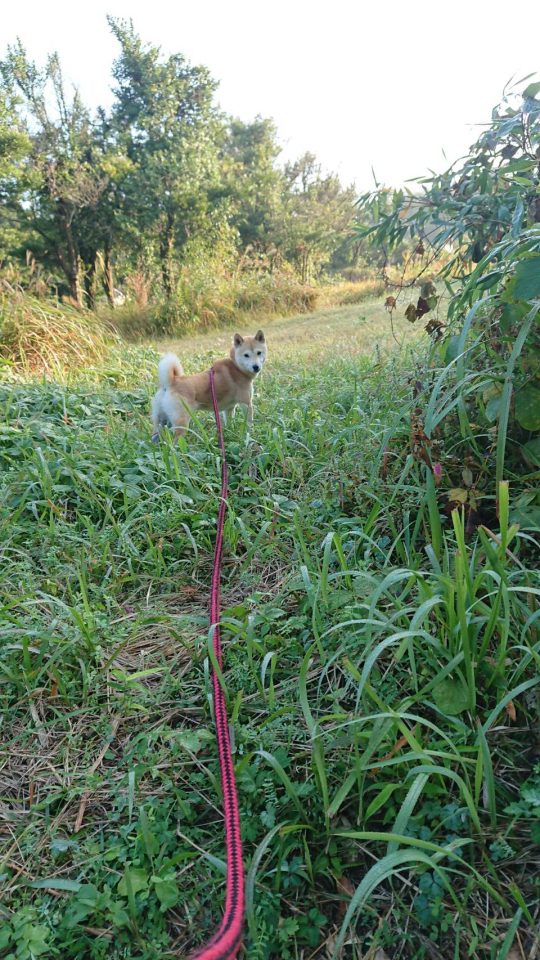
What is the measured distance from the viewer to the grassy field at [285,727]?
3.46 ft

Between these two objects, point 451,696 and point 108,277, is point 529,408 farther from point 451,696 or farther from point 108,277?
point 108,277

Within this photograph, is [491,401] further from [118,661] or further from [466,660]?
[118,661]

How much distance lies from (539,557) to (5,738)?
1540 mm

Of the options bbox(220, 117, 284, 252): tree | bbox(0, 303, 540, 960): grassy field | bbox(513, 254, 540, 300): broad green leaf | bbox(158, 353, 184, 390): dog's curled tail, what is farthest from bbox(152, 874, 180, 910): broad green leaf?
bbox(220, 117, 284, 252): tree

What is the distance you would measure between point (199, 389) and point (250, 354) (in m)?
0.69

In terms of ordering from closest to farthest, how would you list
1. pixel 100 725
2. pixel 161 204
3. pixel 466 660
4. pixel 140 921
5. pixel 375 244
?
pixel 140 921 → pixel 466 660 → pixel 100 725 → pixel 375 244 → pixel 161 204

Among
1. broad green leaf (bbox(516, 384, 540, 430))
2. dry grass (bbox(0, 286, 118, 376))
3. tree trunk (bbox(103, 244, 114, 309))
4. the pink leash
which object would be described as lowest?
the pink leash

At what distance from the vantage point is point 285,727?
4.45 feet

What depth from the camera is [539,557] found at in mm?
1617

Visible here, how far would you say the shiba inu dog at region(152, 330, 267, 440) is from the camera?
3291 millimetres

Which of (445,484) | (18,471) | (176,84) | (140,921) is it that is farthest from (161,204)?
(140,921)

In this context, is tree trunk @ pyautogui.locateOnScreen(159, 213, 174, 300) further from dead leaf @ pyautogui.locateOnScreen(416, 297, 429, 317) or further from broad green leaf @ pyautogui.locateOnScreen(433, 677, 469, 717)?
broad green leaf @ pyautogui.locateOnScreen(433, 677, 469, 717)

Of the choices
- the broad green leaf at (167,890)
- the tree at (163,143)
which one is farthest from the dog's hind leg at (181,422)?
the tree at (163,143)

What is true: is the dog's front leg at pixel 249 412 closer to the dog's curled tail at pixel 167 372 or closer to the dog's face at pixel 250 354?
the dog's face at pixel 250 354
